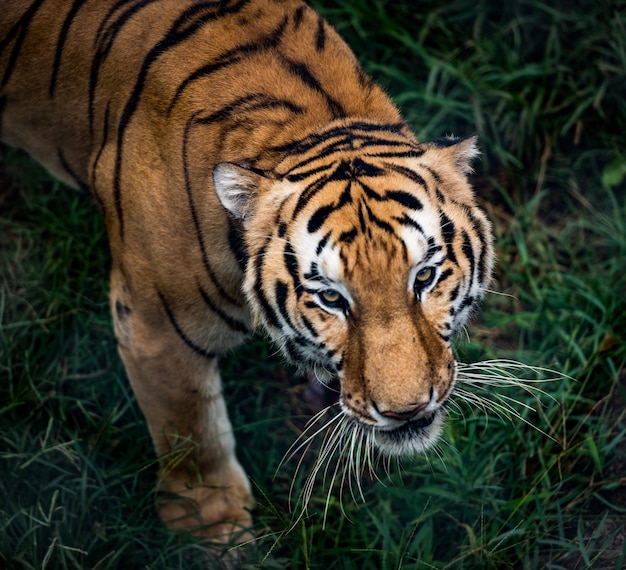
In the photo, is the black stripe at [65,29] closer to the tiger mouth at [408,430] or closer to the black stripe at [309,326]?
→ the black stripe at [309,326]

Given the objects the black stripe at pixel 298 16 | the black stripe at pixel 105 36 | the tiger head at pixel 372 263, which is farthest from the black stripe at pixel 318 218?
the black stripe at pixel 105 36

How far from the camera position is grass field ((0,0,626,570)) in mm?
2381

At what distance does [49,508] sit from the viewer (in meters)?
2.42

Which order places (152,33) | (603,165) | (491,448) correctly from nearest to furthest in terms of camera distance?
(152,33) < (491,448) < (603,165)

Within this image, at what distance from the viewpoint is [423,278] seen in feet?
5.74

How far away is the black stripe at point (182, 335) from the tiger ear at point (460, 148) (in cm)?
76

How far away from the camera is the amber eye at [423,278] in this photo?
68.7 inches

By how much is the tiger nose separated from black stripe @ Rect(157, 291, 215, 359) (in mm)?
631

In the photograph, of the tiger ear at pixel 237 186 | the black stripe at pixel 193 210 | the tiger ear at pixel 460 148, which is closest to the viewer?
the tiger ear at pixel 237 186

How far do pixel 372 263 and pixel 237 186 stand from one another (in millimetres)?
363

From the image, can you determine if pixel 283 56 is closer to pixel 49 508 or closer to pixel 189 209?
pixel 189 209

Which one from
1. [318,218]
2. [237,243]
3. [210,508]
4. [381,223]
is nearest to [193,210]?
[237,243]

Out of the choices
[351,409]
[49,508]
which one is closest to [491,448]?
[351,409]

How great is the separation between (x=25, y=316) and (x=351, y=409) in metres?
1.49
